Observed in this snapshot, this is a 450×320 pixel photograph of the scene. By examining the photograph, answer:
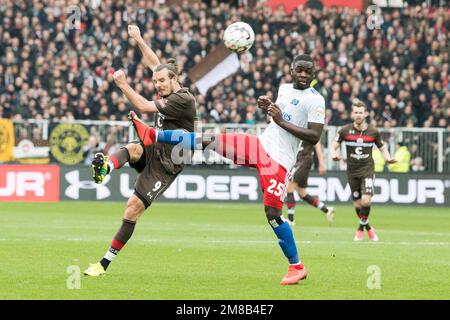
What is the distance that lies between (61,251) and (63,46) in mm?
18532

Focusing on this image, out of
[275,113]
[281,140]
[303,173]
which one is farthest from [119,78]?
[303,173]

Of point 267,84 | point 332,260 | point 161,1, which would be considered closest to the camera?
point 332,260

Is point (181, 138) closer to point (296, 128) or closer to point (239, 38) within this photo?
point (296, 128)

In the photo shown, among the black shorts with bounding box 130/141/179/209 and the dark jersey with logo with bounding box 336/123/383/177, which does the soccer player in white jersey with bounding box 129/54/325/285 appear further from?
the dark jersey with logo with bounding box 336/123/383/177

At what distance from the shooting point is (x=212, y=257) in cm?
1560

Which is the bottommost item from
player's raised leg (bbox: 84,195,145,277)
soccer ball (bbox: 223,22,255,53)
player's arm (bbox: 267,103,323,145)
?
player's raised leg (bbox: 84,195,145,277)

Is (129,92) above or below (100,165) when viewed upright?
above

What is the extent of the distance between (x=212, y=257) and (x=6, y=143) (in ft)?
51.3

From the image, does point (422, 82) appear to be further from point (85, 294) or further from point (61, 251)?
point (85, 294)

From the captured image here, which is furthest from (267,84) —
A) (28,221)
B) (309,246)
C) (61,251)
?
(61,251)

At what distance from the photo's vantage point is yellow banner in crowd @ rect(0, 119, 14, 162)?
2991 centimetres

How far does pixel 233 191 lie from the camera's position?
31453mm

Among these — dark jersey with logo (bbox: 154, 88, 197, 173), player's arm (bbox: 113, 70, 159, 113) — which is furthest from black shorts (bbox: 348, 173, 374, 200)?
player's arm (bbox: 113, 70, 159, 113)

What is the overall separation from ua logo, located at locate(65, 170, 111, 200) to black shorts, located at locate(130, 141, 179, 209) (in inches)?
690
